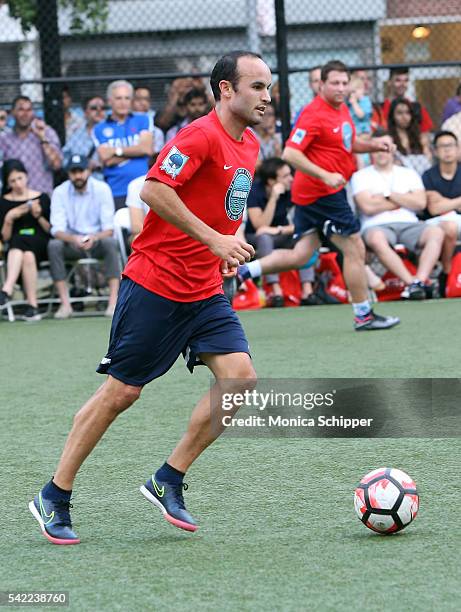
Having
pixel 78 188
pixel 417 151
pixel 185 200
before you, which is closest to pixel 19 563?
pixel 185 200

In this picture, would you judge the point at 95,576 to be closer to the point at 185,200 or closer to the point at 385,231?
the point at 185,200

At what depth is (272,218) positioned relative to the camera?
1220 cm

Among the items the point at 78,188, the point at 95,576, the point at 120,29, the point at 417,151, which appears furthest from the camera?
the point at 120,29

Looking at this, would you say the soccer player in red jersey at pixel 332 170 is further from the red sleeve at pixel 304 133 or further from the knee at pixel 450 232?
the knee at pixel 450 232

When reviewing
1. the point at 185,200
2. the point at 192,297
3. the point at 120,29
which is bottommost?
the point at 192,297

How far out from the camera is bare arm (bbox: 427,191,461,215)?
480 inches

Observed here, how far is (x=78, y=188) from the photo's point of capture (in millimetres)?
11781

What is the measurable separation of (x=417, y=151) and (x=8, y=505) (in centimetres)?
883

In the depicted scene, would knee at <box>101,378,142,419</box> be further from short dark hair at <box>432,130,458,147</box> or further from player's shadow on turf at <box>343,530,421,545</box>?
short dark hair at <box>432,130,458,147</box>

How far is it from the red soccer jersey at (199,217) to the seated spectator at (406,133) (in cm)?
848

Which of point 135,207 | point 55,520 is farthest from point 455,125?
point 55,520

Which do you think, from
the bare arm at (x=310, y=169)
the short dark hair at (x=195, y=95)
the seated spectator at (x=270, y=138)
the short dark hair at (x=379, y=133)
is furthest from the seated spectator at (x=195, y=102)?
the bare arm at (x=310, y=169)

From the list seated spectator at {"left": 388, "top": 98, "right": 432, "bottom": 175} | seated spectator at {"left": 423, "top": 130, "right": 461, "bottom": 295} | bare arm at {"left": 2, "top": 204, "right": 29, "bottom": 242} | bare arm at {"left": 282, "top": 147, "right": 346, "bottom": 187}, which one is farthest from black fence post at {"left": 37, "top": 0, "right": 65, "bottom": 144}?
bare arm at {"left": 282, "top": 147, "right": 346, "bottom": 187}

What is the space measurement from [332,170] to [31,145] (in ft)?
13.2
